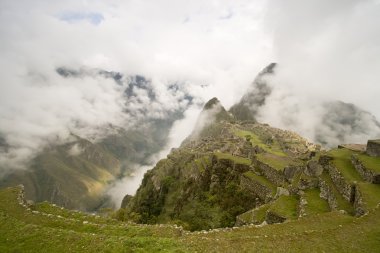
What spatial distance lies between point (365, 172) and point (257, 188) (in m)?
18.9

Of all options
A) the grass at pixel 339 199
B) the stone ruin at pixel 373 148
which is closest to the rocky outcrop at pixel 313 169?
the grass at pixel 339 199

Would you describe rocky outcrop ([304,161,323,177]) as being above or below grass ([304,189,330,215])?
above

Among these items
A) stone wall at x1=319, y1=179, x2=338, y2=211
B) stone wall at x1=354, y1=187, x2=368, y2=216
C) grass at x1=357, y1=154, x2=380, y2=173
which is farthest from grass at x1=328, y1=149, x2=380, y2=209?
stone wall at x1=319, y1=179, x2=338, y2=211

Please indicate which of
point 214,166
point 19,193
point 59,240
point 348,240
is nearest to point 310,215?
point 348,240

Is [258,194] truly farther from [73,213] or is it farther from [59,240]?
[59,240]

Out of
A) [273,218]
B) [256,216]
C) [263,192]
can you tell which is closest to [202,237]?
[273,218]

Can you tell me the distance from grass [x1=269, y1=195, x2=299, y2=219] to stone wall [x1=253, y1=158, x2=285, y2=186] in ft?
29.2

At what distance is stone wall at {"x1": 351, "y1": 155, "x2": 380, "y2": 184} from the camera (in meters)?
29.4

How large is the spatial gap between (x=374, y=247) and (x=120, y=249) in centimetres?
1545

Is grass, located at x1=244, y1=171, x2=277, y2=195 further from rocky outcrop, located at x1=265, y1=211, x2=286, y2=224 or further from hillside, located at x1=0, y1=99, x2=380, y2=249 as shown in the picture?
rocky outcrop, located at x1=265, y1=211, x2=286, y2=224

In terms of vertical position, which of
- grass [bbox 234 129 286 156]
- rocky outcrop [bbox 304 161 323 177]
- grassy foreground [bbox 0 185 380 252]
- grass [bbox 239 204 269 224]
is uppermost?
grass [bbox 234 129 286 156]

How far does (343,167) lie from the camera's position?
34.7 metres

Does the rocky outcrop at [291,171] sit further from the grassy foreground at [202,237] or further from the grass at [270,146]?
the grass at [270,146]

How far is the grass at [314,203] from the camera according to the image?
95.3ft
